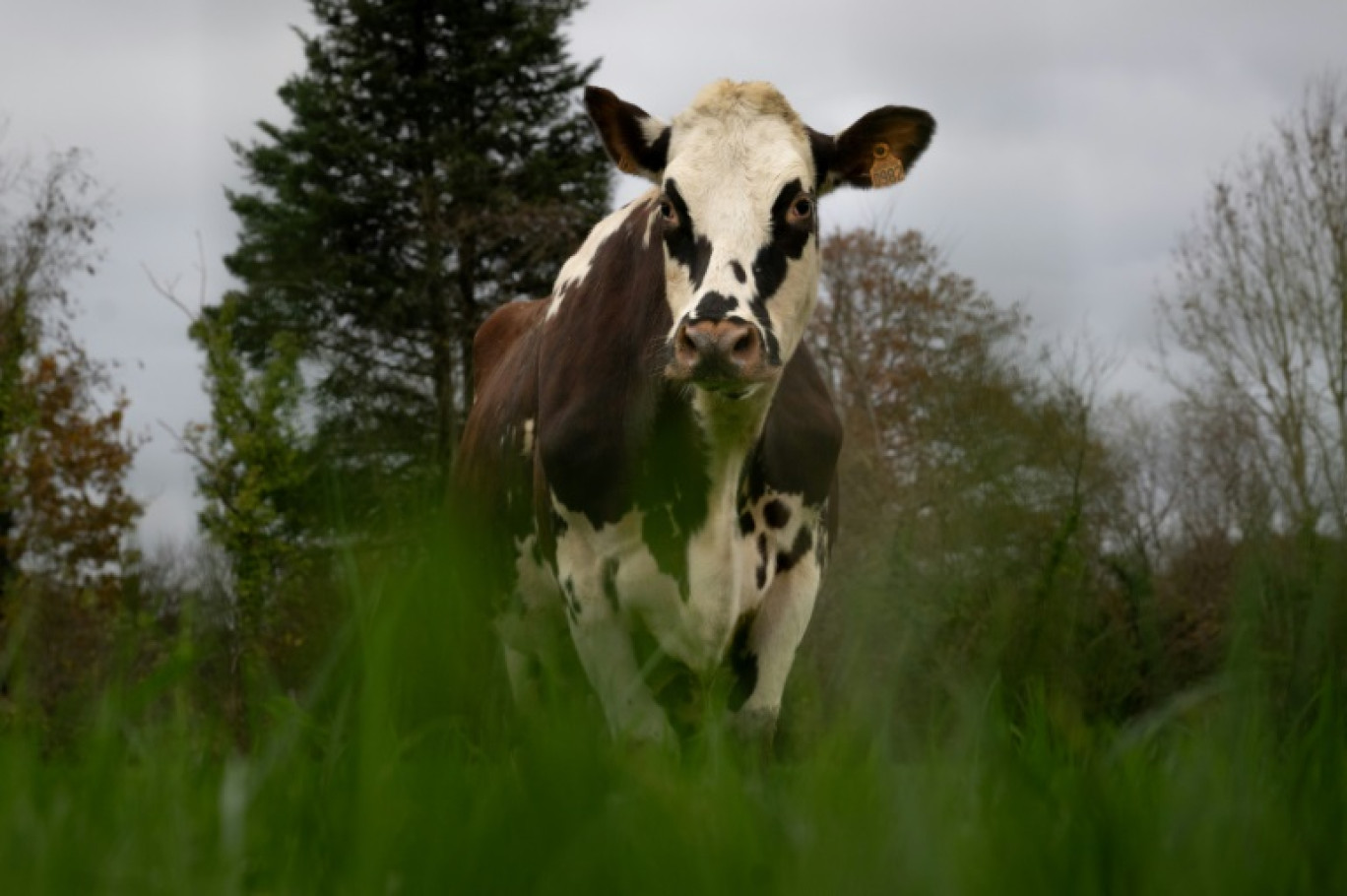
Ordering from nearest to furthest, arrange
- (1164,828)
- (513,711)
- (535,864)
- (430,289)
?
(535,864), (1164,828), (513,711), (430,289)

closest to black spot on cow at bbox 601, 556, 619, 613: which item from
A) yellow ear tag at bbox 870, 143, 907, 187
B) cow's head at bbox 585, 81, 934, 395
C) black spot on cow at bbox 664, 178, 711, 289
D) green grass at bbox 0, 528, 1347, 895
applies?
cow's head at bbox 585, 81, 934, 395

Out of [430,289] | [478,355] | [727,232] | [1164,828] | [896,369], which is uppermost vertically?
[430,289]

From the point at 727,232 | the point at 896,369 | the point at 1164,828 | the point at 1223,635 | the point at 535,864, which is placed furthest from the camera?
the point at 896,369

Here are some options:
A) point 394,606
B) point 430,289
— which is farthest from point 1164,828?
point 430,289

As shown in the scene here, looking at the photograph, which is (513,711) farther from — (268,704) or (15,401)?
(15,401)

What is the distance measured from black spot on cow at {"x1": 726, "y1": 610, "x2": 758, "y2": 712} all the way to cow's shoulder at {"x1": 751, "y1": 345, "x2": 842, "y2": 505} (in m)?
0.48

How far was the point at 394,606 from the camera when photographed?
149 centimetres

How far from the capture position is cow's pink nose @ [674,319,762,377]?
423 cm

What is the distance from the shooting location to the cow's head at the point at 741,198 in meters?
4.32

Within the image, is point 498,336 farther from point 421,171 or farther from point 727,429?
point 421,171

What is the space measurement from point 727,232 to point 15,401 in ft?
88.9

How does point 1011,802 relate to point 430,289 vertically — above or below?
below

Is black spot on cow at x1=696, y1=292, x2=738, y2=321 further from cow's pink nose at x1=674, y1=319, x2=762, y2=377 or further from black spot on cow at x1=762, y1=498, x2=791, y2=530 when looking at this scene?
black spot on cow at x1=762, y1=498, x2=791, y2=530

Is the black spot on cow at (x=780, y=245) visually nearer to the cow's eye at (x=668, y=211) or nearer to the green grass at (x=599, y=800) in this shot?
the cow's eye at (x=668, y=211)
